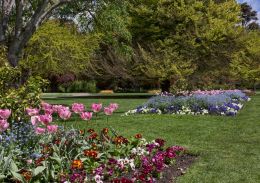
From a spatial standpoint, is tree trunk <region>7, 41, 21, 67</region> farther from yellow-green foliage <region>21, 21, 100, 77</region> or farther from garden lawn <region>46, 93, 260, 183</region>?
yellow-green foliage <region>21, 21, 100, 77</region>

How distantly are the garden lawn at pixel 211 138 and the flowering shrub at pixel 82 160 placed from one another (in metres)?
0.64

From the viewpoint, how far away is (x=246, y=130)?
12.6m

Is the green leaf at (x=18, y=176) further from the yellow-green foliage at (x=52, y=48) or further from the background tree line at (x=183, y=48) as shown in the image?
the background tree line at (x=183, y=48)

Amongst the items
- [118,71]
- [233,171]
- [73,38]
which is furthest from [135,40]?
[233,171]

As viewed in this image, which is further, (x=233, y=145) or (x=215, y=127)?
(x=215, y=127)

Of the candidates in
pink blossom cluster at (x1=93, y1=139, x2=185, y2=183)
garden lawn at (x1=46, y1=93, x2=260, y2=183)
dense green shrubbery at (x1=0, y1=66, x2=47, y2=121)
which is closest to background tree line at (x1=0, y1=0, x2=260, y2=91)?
garden lawn at (x1=46, y1=93, x2=260, y2=183)

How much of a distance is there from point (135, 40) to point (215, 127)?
21095 mm

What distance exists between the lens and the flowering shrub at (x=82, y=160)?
18.3 ft

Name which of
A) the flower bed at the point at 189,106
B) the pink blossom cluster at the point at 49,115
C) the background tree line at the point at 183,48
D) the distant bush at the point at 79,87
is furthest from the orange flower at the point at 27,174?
the distant bush at the point at 79,87

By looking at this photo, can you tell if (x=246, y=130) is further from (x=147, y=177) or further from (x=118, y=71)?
(x=118, y=71)

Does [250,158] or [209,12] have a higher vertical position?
[209,12]

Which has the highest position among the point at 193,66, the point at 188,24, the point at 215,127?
the point at 188,24

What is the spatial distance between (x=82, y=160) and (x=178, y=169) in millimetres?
1661

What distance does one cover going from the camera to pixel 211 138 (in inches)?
435
